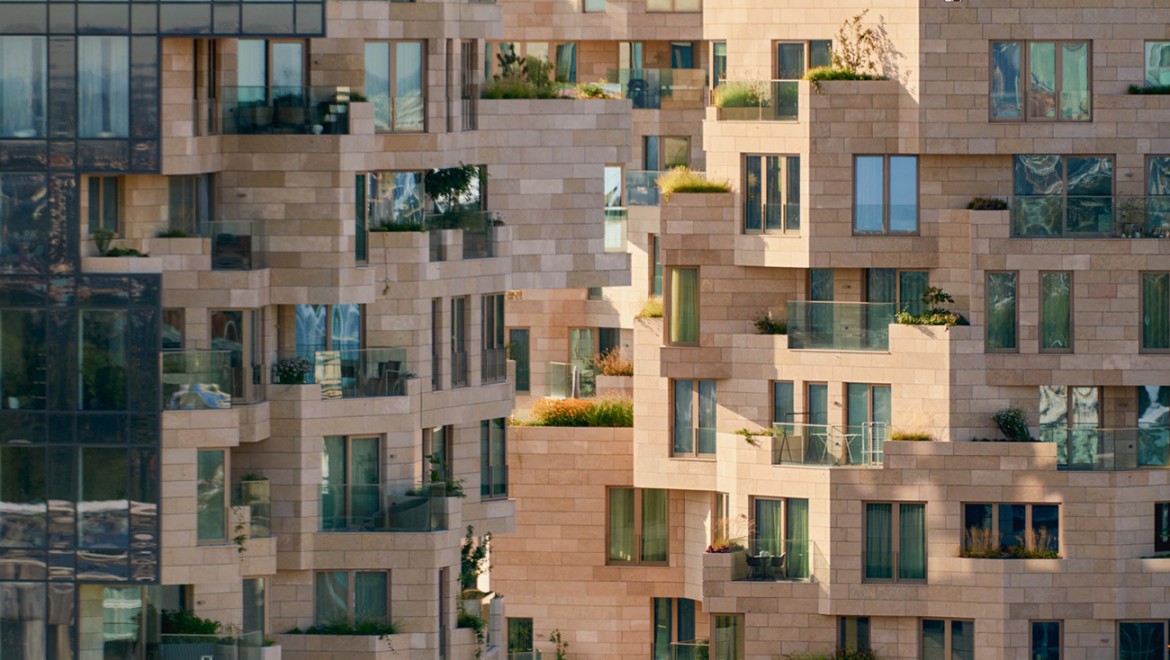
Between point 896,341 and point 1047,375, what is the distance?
11.0 ft

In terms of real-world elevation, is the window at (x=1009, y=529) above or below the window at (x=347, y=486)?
below

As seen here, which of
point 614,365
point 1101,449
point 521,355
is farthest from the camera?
point 521,355

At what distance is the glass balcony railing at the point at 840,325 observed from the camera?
10800 cm

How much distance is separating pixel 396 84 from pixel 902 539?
52.9 feet

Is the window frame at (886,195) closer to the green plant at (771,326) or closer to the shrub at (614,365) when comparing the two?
the green plant at (771,326)

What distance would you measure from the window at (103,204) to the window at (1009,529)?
21.5 m

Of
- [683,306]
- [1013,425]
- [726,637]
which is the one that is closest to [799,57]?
[683,306]

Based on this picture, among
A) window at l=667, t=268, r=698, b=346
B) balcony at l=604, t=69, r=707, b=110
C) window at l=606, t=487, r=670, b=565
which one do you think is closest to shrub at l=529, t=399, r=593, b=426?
window at l=606, t=487, r=670, b=565

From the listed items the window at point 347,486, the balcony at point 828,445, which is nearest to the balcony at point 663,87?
the balcony at point 828,445

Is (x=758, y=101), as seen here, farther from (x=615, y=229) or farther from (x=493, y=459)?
(x=493, y=459)

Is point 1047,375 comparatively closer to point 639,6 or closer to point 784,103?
point 784,103

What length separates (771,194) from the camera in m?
109

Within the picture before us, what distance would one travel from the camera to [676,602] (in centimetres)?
11269

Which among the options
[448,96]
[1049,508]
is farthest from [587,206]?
[1049,508]
